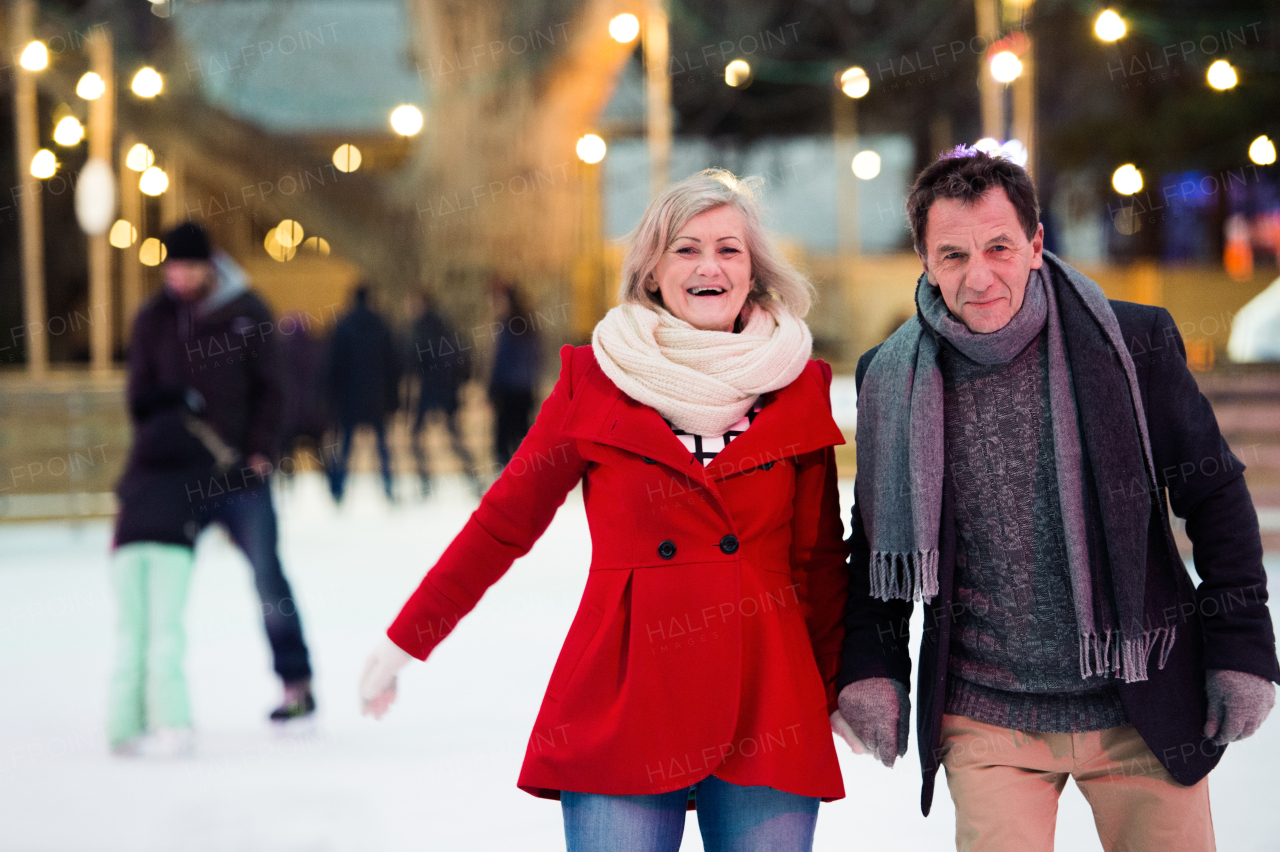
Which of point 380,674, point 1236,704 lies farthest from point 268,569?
point 1236,704

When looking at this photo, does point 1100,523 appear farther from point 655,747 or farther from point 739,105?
point 739,105

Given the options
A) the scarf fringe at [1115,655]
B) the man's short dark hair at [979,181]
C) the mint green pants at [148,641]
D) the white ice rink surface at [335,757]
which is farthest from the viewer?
the mint green pants at [148,641]

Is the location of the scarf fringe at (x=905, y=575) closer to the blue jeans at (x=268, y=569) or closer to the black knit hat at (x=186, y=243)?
the blue jeans at (x=268, y=569)

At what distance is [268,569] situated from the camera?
4.07 m

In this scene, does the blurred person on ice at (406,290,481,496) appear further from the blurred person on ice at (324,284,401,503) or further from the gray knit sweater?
the gray knit sweater

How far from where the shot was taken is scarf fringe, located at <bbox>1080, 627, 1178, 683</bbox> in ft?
5.62

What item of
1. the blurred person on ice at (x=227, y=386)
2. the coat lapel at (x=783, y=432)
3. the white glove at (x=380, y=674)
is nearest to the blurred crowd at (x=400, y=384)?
the blurred person on ice at (x=227, y=386)

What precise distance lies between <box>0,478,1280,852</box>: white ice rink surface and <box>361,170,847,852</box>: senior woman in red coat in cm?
136

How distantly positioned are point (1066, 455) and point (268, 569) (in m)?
2.99

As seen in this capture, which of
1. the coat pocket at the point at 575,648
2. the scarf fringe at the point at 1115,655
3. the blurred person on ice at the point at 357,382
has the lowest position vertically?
the scarf fringe at the point at 1115,655

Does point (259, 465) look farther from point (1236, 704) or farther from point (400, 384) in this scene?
point (400, 384)

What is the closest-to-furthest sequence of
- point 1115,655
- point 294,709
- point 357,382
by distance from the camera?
point 1115,655, point 294,709, point 357,382

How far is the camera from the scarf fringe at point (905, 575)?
5.88 feet

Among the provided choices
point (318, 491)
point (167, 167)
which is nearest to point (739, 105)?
point (167, 167)
